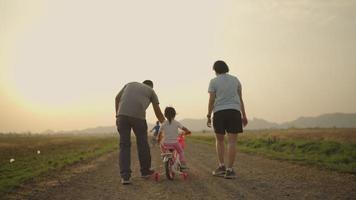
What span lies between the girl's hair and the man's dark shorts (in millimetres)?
1174

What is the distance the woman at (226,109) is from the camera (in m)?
9.03

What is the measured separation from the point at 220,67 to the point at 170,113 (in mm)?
1777

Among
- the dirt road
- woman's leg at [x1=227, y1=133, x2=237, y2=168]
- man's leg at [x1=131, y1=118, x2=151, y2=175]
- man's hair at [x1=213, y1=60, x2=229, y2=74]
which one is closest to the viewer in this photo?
the dirt road

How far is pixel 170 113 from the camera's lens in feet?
32.0

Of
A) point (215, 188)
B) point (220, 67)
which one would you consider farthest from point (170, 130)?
point (215, 188)

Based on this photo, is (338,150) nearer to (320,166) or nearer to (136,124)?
(320,166)

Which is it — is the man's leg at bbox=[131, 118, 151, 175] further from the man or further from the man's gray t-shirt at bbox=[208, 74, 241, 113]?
the man's gray t-shirt at bbox=[208, 74, 241, 113]

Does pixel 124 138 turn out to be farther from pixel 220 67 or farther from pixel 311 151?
pixel 311 151

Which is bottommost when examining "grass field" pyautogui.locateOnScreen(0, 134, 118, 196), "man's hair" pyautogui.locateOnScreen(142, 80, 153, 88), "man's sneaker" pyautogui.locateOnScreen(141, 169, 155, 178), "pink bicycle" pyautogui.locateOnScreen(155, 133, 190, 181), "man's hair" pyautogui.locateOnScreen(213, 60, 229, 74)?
"grass field" pyautogui.locateOnScreen(0, 134, 118, 196)

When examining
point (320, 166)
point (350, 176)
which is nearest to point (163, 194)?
point (350, 176)

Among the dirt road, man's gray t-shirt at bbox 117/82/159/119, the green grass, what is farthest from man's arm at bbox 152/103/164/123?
the green grass

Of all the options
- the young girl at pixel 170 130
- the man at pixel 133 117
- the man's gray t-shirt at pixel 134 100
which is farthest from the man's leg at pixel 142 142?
the young girl at pixel 170 130

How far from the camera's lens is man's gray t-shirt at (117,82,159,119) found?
9227mm

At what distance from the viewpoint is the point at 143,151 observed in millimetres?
9469
